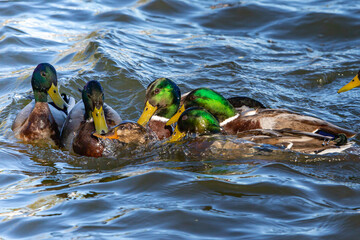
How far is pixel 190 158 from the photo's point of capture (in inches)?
218

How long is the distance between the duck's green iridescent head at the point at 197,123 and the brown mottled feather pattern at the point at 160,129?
74cm

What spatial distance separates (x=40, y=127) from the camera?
6.55m

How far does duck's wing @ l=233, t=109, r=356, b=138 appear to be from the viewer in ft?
Answer: 19.0

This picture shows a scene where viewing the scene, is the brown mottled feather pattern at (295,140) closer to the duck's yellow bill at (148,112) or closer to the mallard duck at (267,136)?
the mallard duck at (267,136)

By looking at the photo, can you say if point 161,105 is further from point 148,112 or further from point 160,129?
point 160,129

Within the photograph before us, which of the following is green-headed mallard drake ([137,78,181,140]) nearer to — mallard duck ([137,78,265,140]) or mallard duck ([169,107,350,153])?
mallard duck ([137,78,265,140])

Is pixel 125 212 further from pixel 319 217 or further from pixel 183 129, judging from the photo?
pixel 183 129

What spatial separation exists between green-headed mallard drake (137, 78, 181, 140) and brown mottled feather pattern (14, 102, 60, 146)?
1.05m

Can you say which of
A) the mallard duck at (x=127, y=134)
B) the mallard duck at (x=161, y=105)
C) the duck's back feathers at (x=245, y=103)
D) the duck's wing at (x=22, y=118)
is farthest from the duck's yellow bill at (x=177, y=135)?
the duck's wing at (x=22, y=118)

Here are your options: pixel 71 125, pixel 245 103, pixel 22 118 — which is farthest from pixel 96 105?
pixel 245 103

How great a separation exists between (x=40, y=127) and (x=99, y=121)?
103cm

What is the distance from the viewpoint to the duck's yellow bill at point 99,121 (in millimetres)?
5837

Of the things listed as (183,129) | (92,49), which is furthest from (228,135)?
(92,49)

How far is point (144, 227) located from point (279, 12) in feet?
31.2
